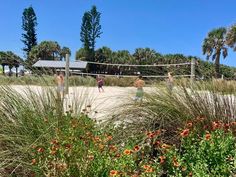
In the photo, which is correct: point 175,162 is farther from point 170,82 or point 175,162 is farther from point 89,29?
point 89,29

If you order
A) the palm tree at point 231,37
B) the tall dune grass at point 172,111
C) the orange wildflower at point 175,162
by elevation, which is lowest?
the orange wildflower at point 175,162

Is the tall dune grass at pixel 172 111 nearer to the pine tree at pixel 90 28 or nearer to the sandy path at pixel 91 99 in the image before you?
the sandy path at pixel 91 99

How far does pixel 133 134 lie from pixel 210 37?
52850 millimetres

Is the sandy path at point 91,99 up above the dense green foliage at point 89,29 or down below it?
below

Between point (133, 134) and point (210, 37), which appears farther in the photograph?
point (210, 37)

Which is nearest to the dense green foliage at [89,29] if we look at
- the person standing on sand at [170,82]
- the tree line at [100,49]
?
the tree line at [100,49]

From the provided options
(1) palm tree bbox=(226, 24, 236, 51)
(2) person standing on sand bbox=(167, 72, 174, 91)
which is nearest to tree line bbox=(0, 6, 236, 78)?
(1) palm tree bbox=(226, 24, 236, 51)

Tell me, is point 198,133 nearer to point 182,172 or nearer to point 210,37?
point 182,172

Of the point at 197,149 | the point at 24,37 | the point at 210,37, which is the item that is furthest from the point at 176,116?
the point at 24,37

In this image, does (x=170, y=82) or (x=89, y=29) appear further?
(x=89, y=29)

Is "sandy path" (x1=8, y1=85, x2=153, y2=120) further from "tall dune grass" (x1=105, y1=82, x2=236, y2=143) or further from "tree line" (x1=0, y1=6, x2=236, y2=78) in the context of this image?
"tree line" (x1=0, y1=6, x2=236, y2=78)

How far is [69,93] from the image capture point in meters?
5.36

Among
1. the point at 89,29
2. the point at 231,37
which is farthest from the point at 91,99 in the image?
the point at 89,29

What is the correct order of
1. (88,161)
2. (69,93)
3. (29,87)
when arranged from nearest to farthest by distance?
(88,161), (29,87), (69,93)
